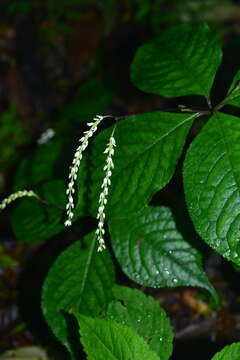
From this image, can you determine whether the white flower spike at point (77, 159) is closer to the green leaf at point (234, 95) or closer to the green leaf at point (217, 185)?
the green leaf at point (217, 185)

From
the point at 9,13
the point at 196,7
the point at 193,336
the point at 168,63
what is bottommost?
the point at 193,336

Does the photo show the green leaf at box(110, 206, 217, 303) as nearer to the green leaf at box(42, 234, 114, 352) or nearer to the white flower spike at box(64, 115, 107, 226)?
the green leaf at box(42, 234, 114, 352)

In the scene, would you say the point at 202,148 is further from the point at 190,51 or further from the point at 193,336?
the point at 193,336

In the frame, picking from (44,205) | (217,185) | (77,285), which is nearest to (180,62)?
(217,185)

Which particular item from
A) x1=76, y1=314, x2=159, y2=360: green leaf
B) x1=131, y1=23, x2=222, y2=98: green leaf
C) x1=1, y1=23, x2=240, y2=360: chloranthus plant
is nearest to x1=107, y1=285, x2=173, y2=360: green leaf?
x1=1, y1=23, x2=240, y2=360: chloranthus plant

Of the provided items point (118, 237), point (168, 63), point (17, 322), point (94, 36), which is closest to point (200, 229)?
point (118, 237)

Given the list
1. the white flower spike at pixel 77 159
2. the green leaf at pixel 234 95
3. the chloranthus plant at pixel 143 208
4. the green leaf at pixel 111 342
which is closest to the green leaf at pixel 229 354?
the chloranthus plant at pixel 143 208
